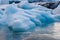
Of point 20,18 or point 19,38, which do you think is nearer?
point 19,38

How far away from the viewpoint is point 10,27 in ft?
9.73

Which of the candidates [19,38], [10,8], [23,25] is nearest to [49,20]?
[10,8]

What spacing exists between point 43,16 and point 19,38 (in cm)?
135

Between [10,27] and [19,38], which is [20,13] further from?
[19,38]

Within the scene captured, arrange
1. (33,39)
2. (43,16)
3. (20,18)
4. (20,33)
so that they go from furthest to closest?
(43,16) → (20,18) → (20,33) → (33,39)

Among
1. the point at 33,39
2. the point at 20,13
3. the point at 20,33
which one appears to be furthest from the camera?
the point at 20,13

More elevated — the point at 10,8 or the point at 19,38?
the point at 10,8

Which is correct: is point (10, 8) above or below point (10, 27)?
above

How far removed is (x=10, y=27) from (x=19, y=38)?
624 mm

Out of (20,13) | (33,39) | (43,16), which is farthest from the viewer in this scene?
(43,16)

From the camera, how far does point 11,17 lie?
3061 mm

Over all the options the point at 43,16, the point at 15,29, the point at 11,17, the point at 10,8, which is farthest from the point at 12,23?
the point at 43,16

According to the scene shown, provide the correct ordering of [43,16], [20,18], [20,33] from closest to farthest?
[20,33] < [20,18] < [43,16]

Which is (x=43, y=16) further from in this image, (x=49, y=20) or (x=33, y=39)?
(x=33, y=39)
